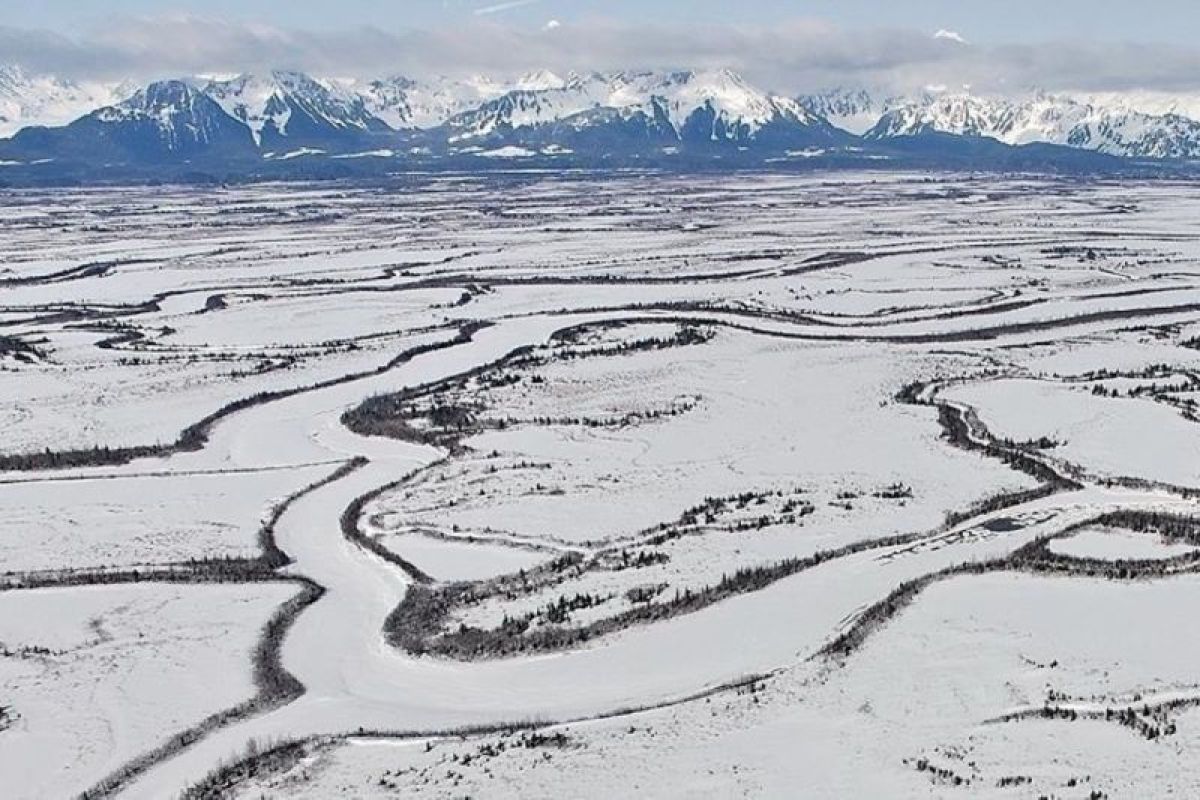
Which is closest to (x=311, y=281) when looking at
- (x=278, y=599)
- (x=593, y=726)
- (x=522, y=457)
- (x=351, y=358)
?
(x=351, y=358)

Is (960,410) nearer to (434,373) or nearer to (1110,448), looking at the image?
(1110,448)

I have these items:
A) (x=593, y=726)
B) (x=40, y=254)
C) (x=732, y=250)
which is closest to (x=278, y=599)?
(x=593, y=726)

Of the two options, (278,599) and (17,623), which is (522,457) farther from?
(17,623)

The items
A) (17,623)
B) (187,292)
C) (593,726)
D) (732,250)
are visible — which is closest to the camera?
(593,726)

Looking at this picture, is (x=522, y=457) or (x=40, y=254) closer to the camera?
(x=522, y=457)

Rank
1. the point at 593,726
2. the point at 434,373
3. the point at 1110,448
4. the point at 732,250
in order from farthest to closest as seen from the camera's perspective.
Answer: the point at 732,250
the point at 434,373
the point at 1110,448
the point at 593,726

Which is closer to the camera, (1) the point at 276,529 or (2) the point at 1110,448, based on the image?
(1) the point at 276,529
